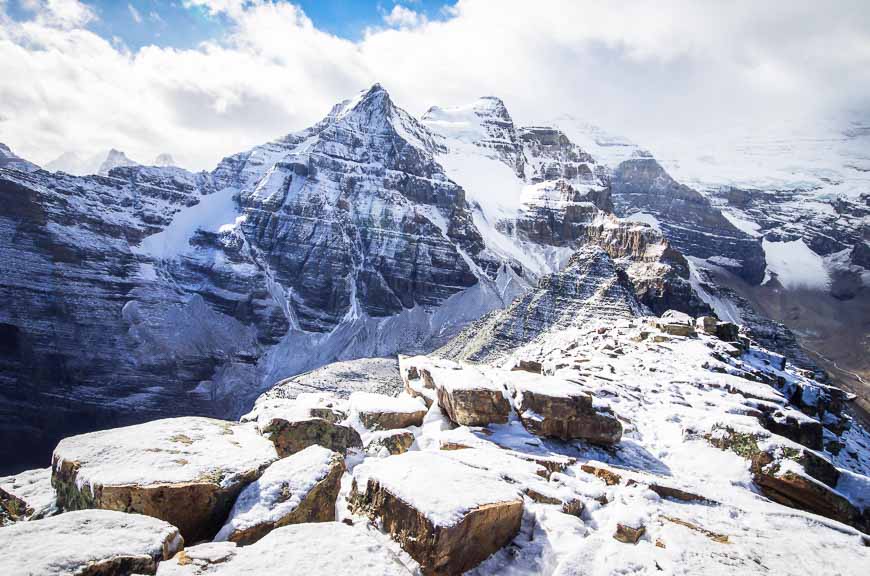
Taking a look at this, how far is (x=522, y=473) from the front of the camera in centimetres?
1162

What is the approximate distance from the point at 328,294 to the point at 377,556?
174502mm

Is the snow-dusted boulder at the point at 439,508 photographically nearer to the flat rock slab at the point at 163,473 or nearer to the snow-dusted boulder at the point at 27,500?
the flat rock slab at the point at 163,473

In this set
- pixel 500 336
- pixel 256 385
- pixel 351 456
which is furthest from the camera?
pixel 256 385

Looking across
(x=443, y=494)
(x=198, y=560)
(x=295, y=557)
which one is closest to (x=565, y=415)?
(x=443, y=494)

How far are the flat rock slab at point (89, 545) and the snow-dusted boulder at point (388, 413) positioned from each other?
9.08 m

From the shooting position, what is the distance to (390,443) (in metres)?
14.8

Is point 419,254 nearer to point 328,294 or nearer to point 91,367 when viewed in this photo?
point 328,294

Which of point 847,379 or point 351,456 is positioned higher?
point 351,456

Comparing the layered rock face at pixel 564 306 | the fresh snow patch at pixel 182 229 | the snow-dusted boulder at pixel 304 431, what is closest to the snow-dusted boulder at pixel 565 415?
the snow-dusted boulder at pixel 304 431

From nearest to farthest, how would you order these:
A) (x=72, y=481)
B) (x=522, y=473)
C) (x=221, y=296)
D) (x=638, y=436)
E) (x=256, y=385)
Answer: (x=72, y=481) < (x=522, y=473) < (x=638, y=436) < (x=256, y=385) < (x=221, y=296)

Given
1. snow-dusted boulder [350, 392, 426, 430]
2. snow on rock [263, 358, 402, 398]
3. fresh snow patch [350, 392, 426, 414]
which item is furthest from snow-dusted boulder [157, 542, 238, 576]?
snow on rock [263, 358, 402, 398]

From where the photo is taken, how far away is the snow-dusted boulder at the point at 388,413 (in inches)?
643

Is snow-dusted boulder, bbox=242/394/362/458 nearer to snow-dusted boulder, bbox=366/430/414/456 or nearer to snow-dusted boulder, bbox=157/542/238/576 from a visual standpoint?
snow-dusted boulder, bbox=366/430/414/456

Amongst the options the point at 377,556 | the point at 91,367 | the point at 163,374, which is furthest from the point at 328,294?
the point at 377,556
